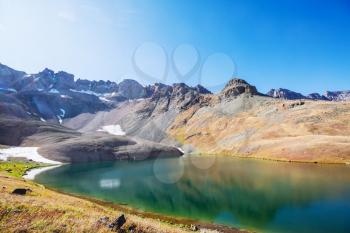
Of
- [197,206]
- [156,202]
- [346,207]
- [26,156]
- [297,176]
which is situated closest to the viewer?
[346,207]

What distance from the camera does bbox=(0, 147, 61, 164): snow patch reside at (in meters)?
169

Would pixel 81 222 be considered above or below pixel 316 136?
below

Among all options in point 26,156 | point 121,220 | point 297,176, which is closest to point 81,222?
point 121,220

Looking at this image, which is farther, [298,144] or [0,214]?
[298,144]

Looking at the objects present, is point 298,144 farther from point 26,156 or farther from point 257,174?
point 26,156

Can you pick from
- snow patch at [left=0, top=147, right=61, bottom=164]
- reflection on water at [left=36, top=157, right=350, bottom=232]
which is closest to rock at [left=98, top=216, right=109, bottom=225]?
reflection on water at [left=36, top=157, right=350, bottom=232]

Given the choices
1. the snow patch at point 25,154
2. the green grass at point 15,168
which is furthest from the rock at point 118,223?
the snow patch at point 25,154

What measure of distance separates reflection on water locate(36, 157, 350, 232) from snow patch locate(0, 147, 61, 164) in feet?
166

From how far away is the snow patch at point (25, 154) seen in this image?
169 meters

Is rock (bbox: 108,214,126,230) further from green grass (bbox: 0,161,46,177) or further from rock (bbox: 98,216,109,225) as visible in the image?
green grass (bbox: 0,161,46,177)

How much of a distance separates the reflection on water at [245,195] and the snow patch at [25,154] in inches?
1991

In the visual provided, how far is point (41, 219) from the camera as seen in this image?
32.0 metres

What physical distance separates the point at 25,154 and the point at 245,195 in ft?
466

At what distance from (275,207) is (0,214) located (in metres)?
48.3
